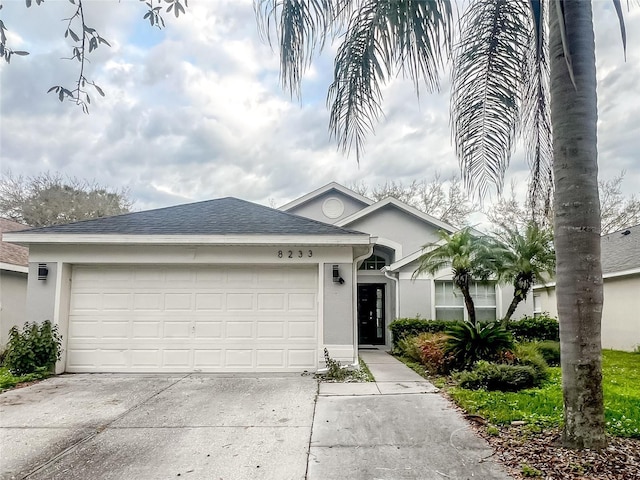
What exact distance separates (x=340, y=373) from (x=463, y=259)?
540cm

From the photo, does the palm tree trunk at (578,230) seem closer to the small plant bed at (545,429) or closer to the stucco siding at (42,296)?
the small plant bed at (545,429)

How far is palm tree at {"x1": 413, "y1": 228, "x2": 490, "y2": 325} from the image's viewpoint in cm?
1188

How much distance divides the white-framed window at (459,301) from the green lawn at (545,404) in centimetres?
525

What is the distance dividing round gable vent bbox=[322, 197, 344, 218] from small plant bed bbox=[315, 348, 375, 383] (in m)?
9.18

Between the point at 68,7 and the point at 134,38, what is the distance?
2.27ft

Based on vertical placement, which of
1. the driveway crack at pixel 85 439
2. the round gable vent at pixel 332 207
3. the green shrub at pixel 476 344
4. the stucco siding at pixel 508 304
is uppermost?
the round gable vent at pixel 332 207

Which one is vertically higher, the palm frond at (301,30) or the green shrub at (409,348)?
the palm frond at (301,30)

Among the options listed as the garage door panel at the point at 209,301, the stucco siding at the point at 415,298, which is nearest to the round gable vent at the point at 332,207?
the stucco siding at the point at 415,298

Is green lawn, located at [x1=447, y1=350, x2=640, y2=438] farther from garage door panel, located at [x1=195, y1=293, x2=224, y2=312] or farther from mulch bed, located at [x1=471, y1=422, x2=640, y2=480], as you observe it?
garage door panel, located at [x1=195, y1=293, x2=224, y2=312]

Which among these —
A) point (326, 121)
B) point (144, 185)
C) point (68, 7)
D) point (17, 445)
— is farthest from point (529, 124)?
point (144, 185)

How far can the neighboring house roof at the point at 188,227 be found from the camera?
8875 millimetres

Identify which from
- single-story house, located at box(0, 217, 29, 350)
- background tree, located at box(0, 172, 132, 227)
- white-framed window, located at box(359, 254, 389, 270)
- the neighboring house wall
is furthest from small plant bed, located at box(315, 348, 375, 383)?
background tree, located at box(0, 172, 132, 227)

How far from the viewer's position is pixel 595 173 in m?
4.10

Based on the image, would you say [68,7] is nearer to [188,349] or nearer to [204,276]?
[204,276]
